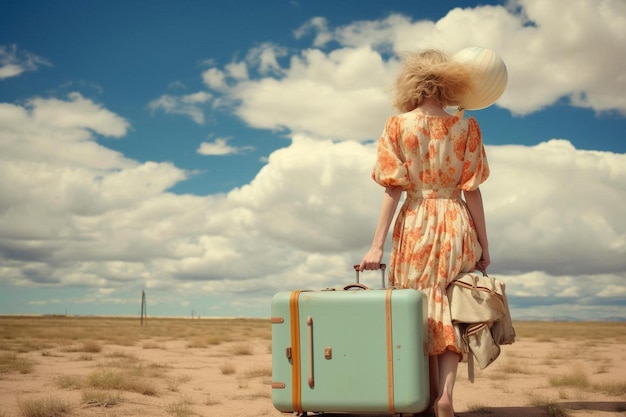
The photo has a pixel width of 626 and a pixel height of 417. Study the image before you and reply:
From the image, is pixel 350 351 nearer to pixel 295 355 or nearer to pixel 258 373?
pixel 295 355

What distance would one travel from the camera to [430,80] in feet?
12.8

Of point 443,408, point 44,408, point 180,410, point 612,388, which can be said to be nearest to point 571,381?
point 612,388

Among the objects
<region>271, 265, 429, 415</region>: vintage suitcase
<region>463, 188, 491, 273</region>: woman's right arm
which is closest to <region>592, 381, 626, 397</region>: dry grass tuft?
<region>463, 188, 491, 273</region>: woman's right arm

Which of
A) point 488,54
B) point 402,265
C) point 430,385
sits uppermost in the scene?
point 488,54

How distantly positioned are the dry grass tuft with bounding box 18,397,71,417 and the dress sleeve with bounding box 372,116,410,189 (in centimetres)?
373

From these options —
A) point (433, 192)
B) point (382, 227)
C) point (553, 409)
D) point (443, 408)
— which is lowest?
point (553, 409)

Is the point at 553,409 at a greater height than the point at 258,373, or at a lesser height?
greater

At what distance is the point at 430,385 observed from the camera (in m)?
3.78

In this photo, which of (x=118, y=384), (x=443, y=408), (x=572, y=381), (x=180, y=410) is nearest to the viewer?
(x=443, y=408)

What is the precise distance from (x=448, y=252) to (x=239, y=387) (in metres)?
5.67

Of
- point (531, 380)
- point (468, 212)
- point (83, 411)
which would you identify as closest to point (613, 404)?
point (531, 380)

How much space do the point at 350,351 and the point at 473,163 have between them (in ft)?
4.46

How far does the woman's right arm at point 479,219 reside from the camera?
3.86 meters

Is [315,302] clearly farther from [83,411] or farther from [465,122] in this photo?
[83,411]
